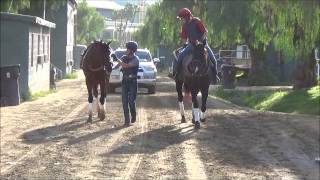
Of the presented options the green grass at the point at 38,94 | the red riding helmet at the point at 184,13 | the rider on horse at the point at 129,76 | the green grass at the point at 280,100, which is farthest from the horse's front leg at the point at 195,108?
the green grass at the point at 38,94

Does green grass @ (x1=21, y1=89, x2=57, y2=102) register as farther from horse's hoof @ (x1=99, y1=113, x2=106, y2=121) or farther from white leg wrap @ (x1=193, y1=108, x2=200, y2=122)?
white leg wrap @ (x1=193, y1=108, x2=200, y2=122)

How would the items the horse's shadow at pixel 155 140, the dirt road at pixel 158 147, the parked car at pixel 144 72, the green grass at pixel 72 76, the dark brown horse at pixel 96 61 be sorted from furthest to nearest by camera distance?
the green grass at pixel 72 76, the parked car at pixel 144 72, the horse's shadow at pixel 155 140, the dirt road at pixel 158 147, the dark brown horse at pixel 96 61

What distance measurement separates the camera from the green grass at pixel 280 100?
889 inches

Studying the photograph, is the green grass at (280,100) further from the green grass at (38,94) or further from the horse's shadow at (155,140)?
the horse's shadow at (155,140)

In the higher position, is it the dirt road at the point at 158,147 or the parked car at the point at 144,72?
the parked car at the point at 144,72

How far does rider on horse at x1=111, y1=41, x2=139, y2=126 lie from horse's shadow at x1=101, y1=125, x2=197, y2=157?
95cm

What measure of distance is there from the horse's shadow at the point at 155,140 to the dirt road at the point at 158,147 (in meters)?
0.02

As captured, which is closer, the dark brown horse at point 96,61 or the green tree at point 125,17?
the dark brown horse at point 96,61

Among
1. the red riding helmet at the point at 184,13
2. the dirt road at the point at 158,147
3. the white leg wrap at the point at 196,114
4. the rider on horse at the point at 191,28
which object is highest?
the red riding helmet at the point at 184,13

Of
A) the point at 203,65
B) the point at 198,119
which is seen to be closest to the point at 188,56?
the point at 203,65

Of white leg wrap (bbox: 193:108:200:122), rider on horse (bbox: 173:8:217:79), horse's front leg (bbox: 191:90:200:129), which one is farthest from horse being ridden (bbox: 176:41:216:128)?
white leg wrap (bbox: 193:108:200:122)

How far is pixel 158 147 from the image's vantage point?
1209 centimetres

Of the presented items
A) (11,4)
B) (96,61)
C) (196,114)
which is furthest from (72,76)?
(96,61)

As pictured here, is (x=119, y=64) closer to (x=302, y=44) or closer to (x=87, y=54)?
Result: (x=87, y=54)
